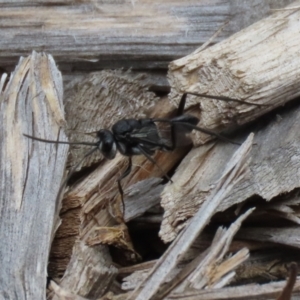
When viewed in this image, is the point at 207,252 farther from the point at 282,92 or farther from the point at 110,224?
the point at 282,92

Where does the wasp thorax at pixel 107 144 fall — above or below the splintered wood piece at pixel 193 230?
above

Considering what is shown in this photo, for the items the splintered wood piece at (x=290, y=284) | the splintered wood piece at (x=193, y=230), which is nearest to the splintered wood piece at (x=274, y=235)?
the splintered wood piece at (x=193, y=230)

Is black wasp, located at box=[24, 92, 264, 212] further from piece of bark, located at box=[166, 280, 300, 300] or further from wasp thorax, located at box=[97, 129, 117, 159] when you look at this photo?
piece of bark, located at box=[166, 280, 300, 300]

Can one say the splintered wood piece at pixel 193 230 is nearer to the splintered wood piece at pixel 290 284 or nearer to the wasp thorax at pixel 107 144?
the splintered wood piece at pixel 290 284

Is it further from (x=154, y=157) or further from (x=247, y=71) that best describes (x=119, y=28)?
(x=247, y=71)

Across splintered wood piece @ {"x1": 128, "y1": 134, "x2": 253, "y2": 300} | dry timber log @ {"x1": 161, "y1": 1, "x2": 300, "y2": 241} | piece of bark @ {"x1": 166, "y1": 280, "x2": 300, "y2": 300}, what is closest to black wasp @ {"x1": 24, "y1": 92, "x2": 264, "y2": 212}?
dry timber log @ {"x1": 161, "y1": 1, "x2": 300, "y2": 241}

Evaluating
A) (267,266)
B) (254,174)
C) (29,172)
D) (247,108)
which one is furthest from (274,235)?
(29,172)

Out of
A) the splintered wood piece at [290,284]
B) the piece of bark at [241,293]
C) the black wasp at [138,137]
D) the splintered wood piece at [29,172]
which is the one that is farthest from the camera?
the black wasp at [138,137]
